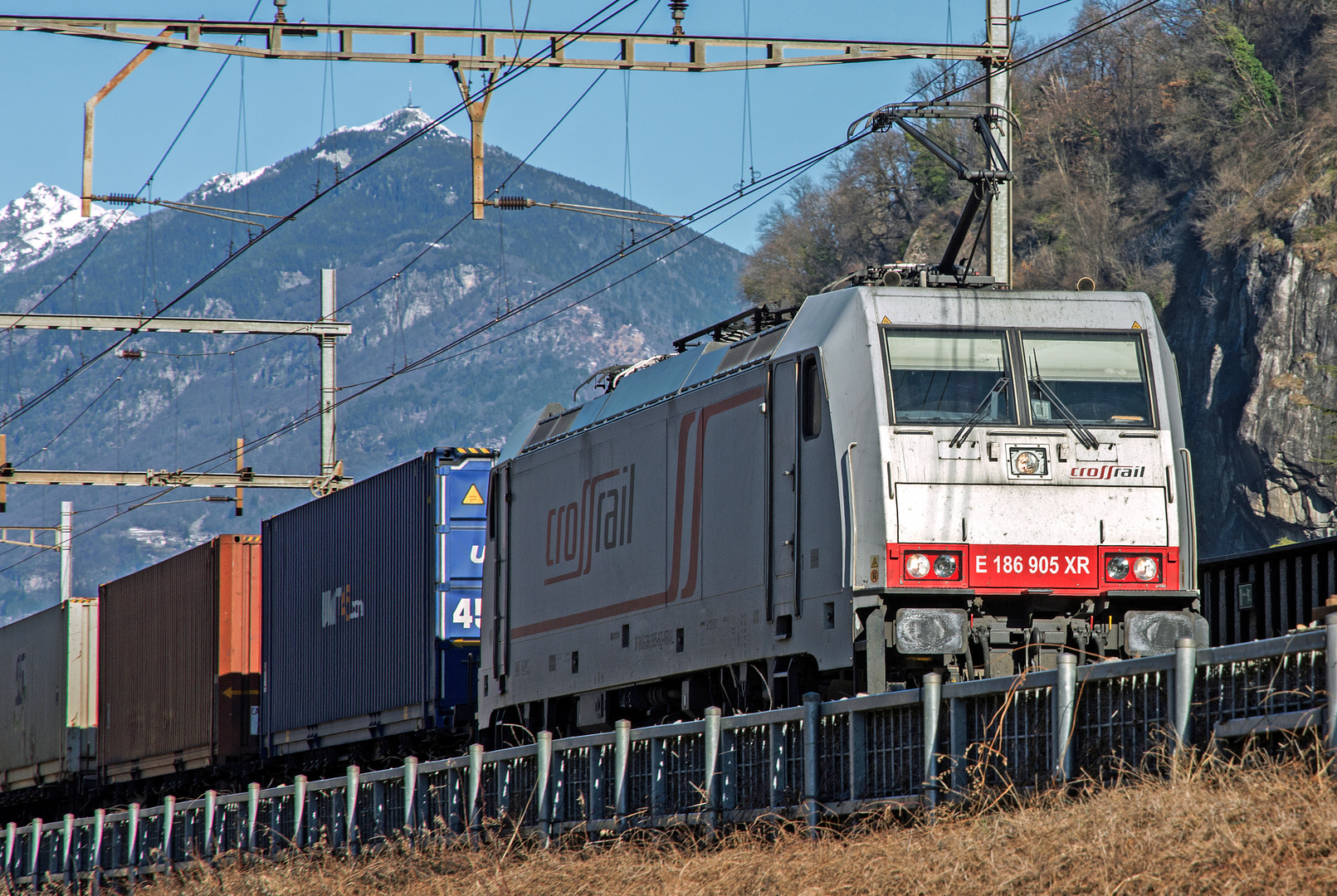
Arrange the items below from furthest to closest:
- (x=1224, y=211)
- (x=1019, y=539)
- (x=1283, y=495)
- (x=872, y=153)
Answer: (x=872, y=153), (x=1224, y=211), (x=1283, y=495), (x=1019, y=539)

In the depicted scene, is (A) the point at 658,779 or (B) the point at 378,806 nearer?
(A) the point at 658,779

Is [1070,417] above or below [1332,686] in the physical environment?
above

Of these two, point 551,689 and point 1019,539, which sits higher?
point 1019,539

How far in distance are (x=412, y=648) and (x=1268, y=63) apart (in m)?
52.4

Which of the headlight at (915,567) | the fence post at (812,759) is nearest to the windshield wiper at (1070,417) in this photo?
the headlight at (915,567)

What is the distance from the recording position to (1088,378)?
1269 cm

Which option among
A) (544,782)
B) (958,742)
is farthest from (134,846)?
(958,742)

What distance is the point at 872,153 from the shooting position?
78.2 m

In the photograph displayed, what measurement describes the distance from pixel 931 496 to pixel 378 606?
420 inches

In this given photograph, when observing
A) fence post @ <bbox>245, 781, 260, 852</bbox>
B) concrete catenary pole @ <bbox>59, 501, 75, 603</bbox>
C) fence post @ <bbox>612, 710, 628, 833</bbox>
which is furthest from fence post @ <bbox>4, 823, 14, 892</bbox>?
concrete catenary pole @ <bbox>59, 501, 75, 603</bbox>

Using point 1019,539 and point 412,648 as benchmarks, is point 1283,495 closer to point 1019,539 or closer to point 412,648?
point 412,648

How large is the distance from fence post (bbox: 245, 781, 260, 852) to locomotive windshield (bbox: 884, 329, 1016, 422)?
7446 mm

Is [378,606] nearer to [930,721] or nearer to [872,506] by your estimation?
[872,506]

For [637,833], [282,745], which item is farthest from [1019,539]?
[282,745]
